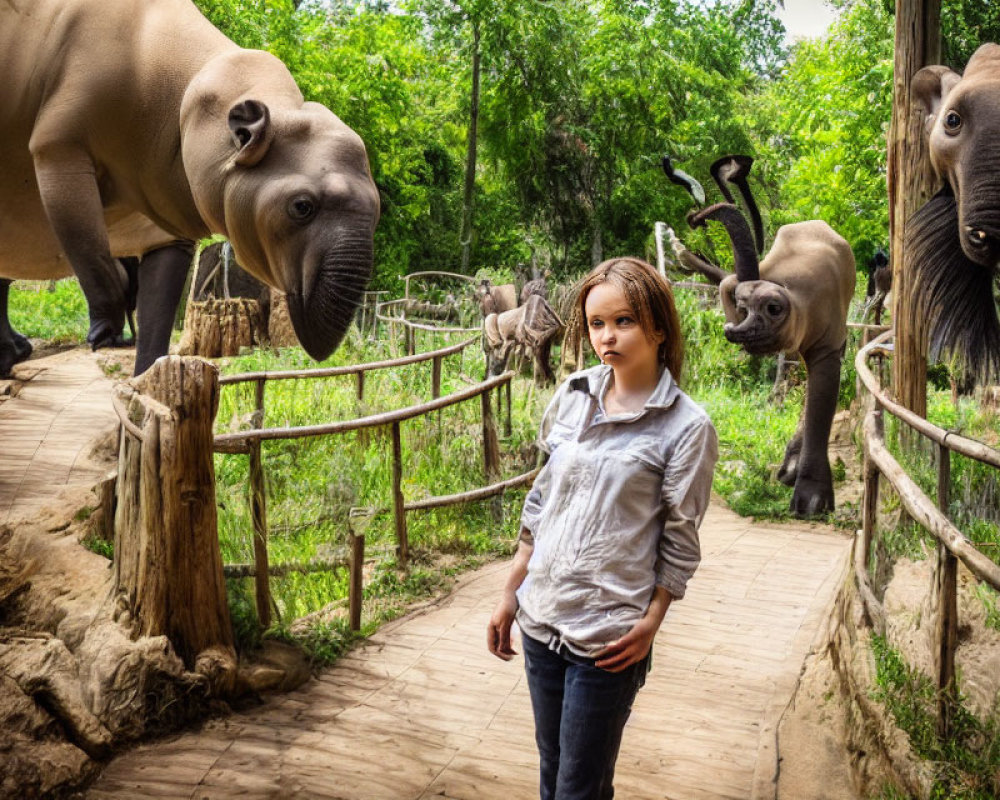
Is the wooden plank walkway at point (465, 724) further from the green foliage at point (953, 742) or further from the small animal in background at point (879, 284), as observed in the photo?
the small animal in background at point (879, 284)

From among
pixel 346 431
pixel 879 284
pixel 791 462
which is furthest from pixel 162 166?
pixel 879 284

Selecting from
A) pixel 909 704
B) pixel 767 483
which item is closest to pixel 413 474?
pixel 767 483

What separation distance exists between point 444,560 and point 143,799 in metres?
2.29

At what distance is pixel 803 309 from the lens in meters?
5.49

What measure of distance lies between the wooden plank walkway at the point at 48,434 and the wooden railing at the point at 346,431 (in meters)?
0.61

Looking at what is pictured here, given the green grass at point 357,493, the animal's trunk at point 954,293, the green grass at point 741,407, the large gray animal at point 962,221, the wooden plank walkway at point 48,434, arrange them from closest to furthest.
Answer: the large gray animal at point 962,221 → the animal's trunk at point 954,293 → the wooden plank walkway at point 48,434 → the green grass at point 357,493 → the green grass at point 741,407

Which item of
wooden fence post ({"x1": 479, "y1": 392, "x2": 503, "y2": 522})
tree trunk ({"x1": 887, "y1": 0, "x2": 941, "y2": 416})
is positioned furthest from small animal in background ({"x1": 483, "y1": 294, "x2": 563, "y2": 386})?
tree trunk ({"x1": 887, "y1": 0, "x2": 941, "y2": 416})

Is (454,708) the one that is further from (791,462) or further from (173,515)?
(791,462)

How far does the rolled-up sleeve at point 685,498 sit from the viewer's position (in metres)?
1.77

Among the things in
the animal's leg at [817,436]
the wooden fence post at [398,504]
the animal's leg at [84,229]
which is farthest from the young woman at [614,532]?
the animal's leg at [817,436]

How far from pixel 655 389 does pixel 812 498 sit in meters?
4.28

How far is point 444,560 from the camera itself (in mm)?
4934

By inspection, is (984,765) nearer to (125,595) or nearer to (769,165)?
(125,595)

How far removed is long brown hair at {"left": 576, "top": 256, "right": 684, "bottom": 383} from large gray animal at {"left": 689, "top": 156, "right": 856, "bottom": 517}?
350cm
